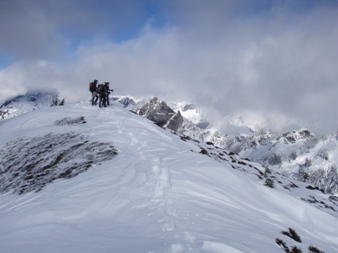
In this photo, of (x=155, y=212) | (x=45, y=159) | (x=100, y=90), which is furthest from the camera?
(x=100, y=90)

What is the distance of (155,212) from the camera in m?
10.2

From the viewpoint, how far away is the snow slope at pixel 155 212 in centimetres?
812

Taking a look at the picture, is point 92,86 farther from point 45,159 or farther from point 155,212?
point 155,212

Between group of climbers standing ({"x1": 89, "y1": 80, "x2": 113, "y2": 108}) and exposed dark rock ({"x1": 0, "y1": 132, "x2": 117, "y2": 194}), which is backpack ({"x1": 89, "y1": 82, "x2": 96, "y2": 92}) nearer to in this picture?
group of climbers standing ({"x1": 89, "y1": 80, "x2": 113, "y2": 108})

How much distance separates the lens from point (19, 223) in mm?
10055

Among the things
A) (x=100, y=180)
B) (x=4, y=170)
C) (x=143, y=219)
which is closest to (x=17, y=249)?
(x=143, y=219)

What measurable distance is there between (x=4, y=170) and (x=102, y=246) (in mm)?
15522

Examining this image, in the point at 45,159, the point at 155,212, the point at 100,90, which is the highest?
the point at 100,90

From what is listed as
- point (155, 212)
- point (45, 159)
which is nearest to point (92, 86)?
point (45, 159)

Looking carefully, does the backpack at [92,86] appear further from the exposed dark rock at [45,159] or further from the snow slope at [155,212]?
the snow slope at [155,212]

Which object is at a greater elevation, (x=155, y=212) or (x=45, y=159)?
(x=155, y=212)

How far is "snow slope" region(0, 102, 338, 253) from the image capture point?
8125 mm

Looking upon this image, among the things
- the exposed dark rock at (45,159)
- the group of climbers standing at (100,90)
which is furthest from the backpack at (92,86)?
the exposed dark rock at (45,159)

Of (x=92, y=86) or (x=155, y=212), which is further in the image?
(x=92, y=86)
